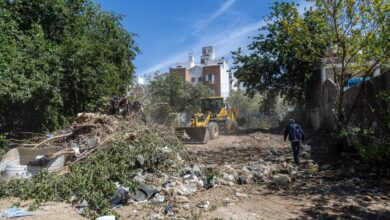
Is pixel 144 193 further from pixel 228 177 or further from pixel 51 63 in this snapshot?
pixel 51 63

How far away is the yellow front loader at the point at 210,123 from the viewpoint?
692 inches

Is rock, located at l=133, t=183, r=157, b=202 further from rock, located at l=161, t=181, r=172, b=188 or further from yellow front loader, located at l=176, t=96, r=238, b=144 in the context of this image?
yellow front loader, located at l=176, t=96, r=238, b=144

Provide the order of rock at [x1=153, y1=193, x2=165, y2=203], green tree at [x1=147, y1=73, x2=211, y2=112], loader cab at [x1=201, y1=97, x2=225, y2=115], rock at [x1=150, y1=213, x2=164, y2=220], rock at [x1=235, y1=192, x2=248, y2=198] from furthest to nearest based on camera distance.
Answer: green tree at [x1=147, y1=73, x2=211, y2=112]
loader cab at [x1=201, y1=97, x2=225, y2=115]
rock at [x1=235, y1=192, x2=248, y2=198]
rock at [x1=153, y1=193, x2=165, y2=203]
rock at [x1=150, y1=213, x2=164, y2=220]

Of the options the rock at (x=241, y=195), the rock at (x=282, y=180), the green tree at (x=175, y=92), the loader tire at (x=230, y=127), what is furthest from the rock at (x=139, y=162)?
the green tree at (x=175, y=92)

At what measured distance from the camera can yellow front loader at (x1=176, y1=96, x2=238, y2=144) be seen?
1758 cm

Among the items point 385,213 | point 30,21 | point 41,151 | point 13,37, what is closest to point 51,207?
point 41,151

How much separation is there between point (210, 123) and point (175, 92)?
830 inches

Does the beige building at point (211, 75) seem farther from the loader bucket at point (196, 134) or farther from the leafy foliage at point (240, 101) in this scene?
the loader bucket at point (196, 134)

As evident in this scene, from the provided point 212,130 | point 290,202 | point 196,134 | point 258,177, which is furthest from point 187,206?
point 212,130

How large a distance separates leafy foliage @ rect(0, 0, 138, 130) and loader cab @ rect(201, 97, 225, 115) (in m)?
8.38

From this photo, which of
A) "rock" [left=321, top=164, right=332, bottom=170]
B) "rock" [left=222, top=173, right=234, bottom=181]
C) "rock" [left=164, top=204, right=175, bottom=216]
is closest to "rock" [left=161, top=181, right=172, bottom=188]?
"rock" [left=164, top=204, right=175, bottom=216]

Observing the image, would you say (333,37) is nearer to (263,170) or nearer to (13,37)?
(263,170)

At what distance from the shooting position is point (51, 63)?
14.2 meters

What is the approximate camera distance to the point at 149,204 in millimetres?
7062
